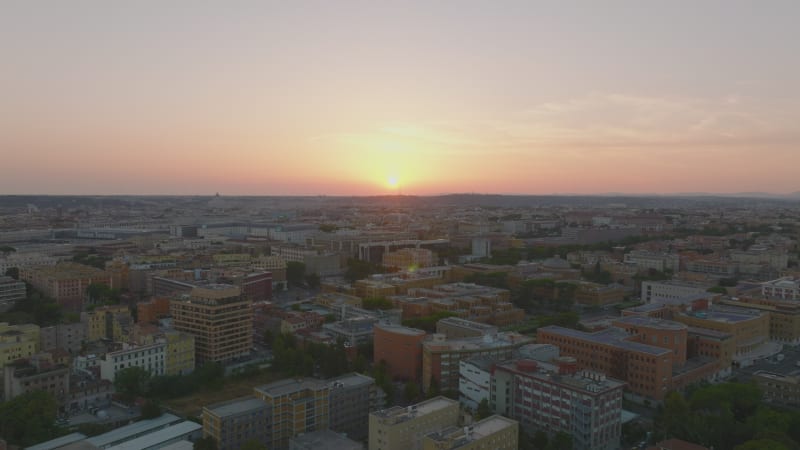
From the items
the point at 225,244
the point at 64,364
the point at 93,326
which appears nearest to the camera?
the point at 64,364

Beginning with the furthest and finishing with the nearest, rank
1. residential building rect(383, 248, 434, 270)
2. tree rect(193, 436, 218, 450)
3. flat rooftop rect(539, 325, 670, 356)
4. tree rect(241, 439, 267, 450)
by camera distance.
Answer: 1. residential building rect(383, 248, 434, 270)
2. flat rooftop rect(539, 325, 670, 356)
3. tree rect(193, 436, 218, 450)
4. tree rect(241, 439, 267, 450)

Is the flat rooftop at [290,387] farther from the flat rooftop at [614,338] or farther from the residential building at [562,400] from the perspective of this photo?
the flat rooftop at [614,338]

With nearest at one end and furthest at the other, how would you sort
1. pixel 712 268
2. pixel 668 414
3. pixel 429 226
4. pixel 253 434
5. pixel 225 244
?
pixel 253 434, pixel 668 414, pixel 712 268, pixel 225 244, pixel 429 226

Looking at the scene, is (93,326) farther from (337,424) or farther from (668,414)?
(668,414)

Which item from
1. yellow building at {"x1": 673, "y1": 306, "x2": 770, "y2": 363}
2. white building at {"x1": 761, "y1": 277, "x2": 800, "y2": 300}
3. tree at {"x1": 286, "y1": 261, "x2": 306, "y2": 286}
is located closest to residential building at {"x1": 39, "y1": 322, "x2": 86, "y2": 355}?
tree at {"x1": 286, "y1": 261, "x2": 306, "y2": 286}

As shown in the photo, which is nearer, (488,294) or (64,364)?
(64,364)

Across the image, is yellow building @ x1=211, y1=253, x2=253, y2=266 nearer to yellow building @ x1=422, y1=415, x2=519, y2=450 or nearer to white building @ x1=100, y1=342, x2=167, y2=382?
white building @ x1=100, y1=342, x2=167, y2=382

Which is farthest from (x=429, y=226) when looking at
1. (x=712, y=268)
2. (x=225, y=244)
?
(x=712, y=268)
